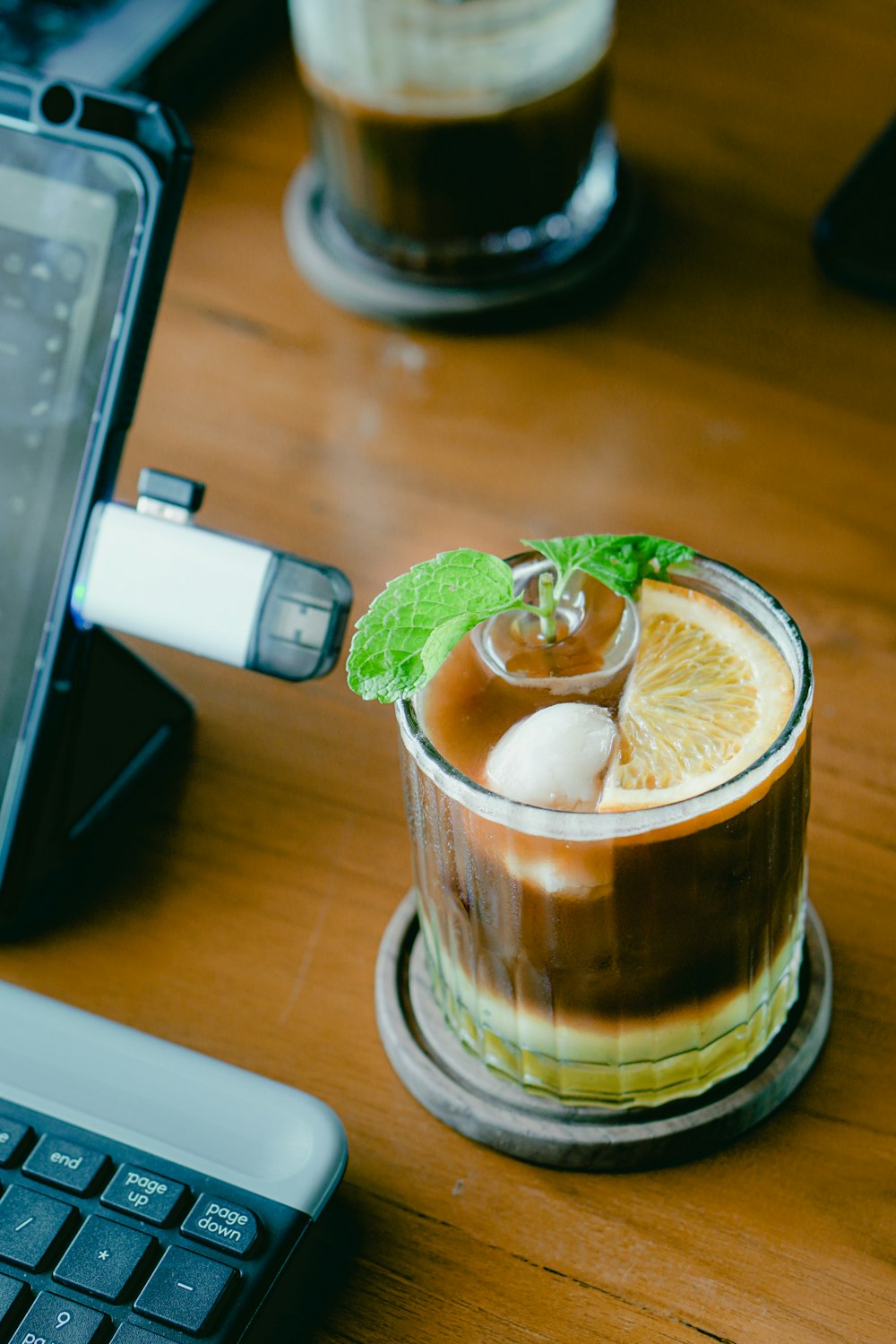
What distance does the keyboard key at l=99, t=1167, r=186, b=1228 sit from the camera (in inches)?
18.8

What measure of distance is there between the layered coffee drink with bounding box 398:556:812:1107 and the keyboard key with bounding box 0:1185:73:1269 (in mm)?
164

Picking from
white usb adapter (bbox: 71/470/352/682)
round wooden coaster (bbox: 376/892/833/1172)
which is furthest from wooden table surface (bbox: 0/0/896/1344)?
white usb adapter (bbox: 71/470/352/682)

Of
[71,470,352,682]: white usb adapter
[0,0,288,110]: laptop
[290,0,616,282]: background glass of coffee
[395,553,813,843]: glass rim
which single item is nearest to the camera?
[395,553,813,843]: glass rim

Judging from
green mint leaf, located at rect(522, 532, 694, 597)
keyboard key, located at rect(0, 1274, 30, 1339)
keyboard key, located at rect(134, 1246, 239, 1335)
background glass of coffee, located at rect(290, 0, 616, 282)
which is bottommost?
keyboard key, located at rect(0, 1274, 30, 1339)

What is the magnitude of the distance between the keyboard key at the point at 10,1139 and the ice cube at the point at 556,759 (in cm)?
21

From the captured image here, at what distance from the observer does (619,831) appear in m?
0.44

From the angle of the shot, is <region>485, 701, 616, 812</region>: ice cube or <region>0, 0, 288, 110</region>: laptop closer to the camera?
<region>485, 701, 616, 812</region>: ice cube

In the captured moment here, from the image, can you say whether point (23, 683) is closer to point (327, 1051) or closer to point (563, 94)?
point (327, 1051)

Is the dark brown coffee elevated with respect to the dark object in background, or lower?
lower

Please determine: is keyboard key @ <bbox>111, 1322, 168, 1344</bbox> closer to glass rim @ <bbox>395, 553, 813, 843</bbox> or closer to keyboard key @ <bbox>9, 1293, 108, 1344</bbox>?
keyboard key @ <bbox>9, 1293, 108, 1344</bbox>

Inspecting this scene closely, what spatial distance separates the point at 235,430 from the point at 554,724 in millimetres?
436

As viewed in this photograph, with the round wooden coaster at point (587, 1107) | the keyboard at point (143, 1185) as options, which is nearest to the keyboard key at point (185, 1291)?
the keyboard at point (143, 1185)

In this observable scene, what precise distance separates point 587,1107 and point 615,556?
21cm

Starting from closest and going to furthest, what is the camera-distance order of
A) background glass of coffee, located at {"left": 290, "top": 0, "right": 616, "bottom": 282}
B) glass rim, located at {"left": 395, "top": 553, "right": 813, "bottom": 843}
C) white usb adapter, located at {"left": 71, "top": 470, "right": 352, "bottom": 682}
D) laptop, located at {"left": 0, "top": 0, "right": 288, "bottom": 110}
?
glass rim, located at {"left": 395, "top": 553, "right": 813, "bottom": 843}
white usb adapter, located at {"left": 71, "top": 470, "right": 352, "bottom": 682}
background glass of coffee, located at {"left": 290, "top": 0, "right": 616, "bottom": 282}
laptop, located at {"left": 0, "top": 0, "right": 288, "bottom": 110}
